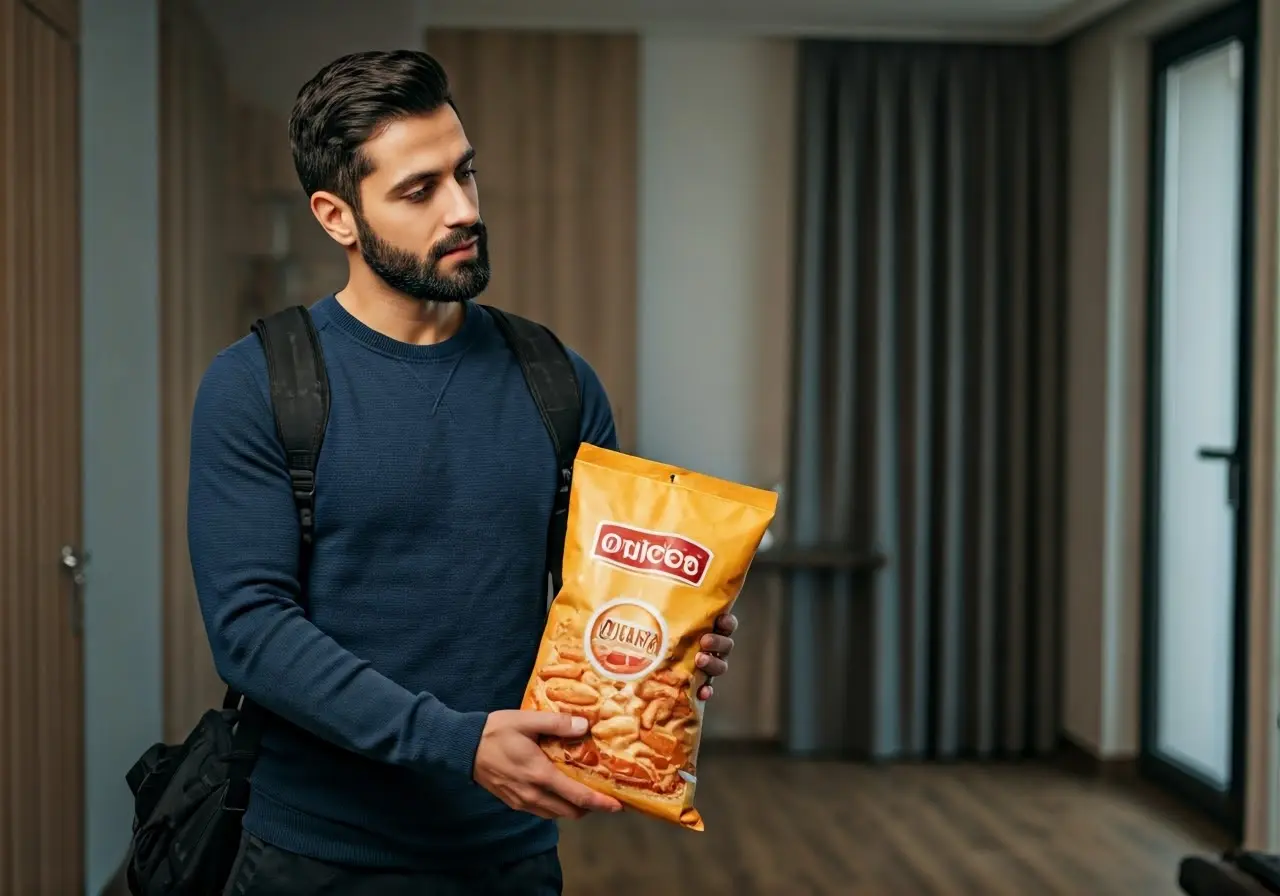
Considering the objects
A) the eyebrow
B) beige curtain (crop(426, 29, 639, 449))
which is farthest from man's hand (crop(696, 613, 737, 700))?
beige curtain (crop(426, 29, 639, 449))

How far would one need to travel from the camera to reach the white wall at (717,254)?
4.88 metres

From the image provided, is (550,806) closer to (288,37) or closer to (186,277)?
(186,277)

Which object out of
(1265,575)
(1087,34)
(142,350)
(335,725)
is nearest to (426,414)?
(335,725)

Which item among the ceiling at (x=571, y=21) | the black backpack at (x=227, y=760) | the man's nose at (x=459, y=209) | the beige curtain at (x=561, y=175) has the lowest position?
the black backpack at (x=227, y=760)

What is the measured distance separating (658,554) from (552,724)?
7.6 inches

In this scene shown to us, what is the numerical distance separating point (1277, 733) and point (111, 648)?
3110 mm

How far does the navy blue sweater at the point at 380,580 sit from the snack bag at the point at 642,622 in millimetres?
102

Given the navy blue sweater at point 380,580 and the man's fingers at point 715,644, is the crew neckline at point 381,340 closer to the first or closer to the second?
the navy blue sweater at point 380,580

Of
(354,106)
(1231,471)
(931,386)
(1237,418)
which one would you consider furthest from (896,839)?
(354,106)

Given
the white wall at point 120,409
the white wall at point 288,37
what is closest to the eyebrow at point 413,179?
the white wall at point 120,409

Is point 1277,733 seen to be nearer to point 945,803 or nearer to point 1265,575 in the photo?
point 1265,575

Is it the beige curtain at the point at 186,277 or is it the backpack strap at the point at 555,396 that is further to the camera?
the beige curtain at the point at 186,277

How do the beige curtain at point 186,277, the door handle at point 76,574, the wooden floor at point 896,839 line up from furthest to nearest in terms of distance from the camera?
the beige curtain at point 186,277
the wooden floor at point 896,839
the door handle at point 76,574

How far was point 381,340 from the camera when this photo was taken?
55.4 inches
